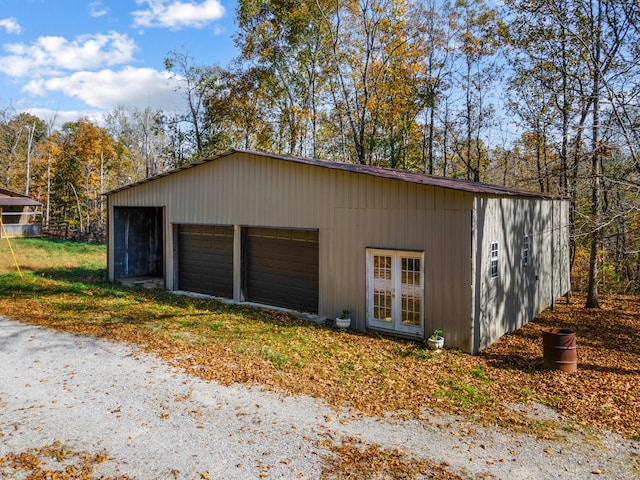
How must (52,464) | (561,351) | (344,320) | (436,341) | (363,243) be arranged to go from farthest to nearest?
1. (344,320)
2. (363,243)
3. (436,341)
4. (561,351)
5. (52,464)

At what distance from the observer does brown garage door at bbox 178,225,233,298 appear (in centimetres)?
1328

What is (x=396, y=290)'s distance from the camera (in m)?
9.49

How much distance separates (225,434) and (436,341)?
482 centimetres

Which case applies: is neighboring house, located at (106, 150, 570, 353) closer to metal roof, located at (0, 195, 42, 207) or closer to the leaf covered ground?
the leaf covered ground

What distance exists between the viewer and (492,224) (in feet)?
30.3

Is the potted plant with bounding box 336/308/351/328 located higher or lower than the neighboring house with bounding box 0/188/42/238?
lower

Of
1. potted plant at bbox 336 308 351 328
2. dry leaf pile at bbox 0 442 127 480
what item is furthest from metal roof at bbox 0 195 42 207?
dry leaf pile at bbox 0 442 127 480

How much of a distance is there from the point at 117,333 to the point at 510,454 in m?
7.90

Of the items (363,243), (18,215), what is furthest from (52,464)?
(18,215)

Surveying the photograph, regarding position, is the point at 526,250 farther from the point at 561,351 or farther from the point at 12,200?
the point at 12,200

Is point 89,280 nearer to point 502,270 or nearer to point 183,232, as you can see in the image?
point 183,232

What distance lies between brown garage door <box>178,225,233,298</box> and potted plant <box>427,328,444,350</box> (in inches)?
262

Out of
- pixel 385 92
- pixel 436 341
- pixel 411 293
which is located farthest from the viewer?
pixel 385 92

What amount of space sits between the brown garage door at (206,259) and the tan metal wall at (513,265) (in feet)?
24.2
